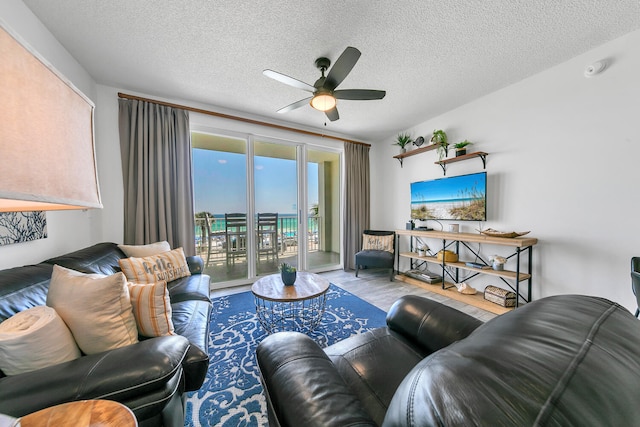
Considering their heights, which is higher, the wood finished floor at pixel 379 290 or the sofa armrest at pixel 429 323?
the sofa armrest at pixel 429 323

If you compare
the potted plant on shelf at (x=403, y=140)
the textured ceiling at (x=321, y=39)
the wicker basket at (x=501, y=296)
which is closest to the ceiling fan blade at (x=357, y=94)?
the textured ceiling at (x=321, y=39)

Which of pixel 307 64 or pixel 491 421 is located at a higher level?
pixel 307 64

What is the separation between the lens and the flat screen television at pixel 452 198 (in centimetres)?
281

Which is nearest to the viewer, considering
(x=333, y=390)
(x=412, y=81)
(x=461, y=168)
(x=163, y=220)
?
(x=333, y=390)

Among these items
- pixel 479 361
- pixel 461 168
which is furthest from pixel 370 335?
pixel 461 168

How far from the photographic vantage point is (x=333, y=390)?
0.71m

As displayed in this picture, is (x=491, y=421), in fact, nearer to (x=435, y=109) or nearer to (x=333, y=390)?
(x=333, y=390)

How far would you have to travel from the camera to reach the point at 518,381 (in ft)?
1.15

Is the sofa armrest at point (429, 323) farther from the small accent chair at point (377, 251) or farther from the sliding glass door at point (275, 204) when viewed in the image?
the sliding glass door at point (275, 204)

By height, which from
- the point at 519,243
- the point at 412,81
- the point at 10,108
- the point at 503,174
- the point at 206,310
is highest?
the point at 412,81

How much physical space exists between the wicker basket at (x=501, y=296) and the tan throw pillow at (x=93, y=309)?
3.27 meters

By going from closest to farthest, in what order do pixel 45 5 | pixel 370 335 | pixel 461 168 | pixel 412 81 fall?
pixel 370 335 → pixel 45 5 → pixel 412 81 → pixel 461 168

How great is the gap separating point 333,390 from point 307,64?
2503 mm

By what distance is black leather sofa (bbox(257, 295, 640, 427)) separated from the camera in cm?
32
